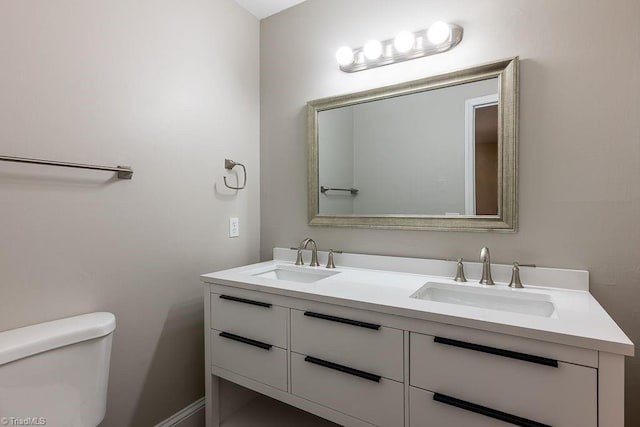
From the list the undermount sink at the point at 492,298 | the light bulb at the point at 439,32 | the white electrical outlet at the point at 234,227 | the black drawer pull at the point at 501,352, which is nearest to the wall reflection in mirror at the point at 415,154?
the light bulb at the point at 439,32

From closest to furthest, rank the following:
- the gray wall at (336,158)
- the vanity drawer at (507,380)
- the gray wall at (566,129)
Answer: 1. the vanity drawer at (507,380)
2. the gray wall at (566,129)
3. the gray wall at (336,158)

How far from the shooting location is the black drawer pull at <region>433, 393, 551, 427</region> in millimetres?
868

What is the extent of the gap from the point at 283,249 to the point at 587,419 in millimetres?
1551

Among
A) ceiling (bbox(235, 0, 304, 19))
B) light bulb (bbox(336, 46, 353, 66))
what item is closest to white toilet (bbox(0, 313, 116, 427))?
light bulb (bbox(336, 46, 353, 66))

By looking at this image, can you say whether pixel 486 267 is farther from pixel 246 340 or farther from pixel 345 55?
pixel 345 55

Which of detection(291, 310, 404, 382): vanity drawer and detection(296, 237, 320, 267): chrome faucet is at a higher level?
detection(296, 237, 320, 267): chrome faucet

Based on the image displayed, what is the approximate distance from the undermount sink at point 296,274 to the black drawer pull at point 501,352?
2.51 ft

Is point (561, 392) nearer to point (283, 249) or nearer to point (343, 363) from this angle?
point (343, 363)

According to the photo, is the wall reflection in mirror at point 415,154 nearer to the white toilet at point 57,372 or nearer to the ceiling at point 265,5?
the ceiling at point 265,5

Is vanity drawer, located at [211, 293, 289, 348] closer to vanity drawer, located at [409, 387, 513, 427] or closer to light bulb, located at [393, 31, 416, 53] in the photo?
vanity drawer, located at [409, 387, 513, 427]

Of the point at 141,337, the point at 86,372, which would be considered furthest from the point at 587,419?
the point at 141,337

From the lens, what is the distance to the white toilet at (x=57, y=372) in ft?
3.16

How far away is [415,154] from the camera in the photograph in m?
1.60

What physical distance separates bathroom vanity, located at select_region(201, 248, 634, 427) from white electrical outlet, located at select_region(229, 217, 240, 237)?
34cm
